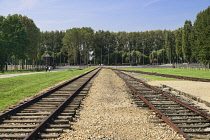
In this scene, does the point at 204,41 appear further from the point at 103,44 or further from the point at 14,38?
the point at 103,44

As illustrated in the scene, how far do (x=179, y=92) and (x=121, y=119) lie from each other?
27.9ft

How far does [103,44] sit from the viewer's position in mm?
149875

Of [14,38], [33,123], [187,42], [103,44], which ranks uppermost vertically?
[103,44]

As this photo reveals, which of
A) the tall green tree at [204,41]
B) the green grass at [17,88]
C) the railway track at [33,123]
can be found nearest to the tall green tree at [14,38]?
the green grass at [17,88]

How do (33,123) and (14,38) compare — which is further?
(14,38)

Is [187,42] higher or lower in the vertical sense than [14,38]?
higher

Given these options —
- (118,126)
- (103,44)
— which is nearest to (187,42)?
(103,44)

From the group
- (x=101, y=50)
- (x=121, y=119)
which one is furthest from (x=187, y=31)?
(x=121, y=119)

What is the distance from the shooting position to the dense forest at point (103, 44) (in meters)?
60.4

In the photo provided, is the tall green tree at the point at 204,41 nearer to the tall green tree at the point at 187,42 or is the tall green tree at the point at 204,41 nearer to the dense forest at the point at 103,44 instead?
the dense forest at the point at 103,44

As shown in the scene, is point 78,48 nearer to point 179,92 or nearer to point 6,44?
point 6,44

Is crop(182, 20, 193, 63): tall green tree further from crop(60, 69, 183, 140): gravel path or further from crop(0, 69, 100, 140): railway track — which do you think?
crop(0, 69, 100, 140): railway track

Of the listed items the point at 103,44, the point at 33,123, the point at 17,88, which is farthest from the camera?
the point at 103,44

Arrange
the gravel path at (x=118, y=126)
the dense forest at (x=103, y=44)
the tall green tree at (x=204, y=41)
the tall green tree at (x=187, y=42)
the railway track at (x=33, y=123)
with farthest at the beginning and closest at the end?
the tall green tree at (x=187, y=42) → the dense forest at (x=103, y=44) → the tall green tree at (x=204, y=41) → the gravel path at (x=118, y=126) → the railway track at (x=33, y=123)
